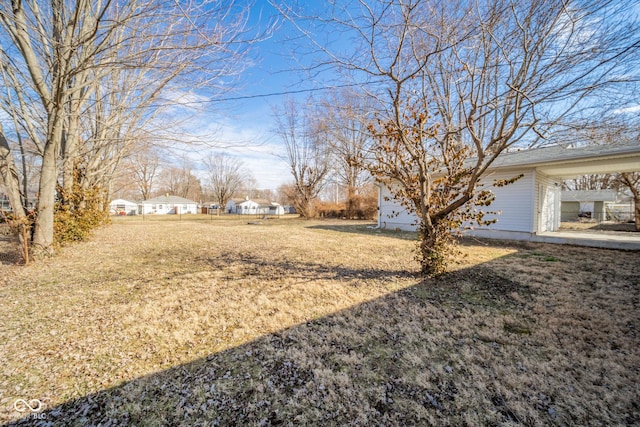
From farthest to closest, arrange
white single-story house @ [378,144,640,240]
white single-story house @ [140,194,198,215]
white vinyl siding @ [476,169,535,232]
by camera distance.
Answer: white single-story house @ [140,194,198,215], white vinyl siding @ [476,169,535,232], white single-story house @ [378,144,640,240]

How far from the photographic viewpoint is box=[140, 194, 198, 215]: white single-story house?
42.7 m

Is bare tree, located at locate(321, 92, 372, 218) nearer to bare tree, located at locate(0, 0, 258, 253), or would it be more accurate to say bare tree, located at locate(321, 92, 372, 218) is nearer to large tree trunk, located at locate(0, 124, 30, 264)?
bare tree, located at locate(0, 0, 258, 253)

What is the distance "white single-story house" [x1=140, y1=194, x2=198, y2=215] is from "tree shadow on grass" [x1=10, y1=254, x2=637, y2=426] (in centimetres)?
4857

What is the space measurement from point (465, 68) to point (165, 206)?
49718mm

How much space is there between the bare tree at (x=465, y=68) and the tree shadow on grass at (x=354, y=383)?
1931 millimetres

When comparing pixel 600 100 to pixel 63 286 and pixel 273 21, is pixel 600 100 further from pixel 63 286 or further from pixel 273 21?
pixel 63 286

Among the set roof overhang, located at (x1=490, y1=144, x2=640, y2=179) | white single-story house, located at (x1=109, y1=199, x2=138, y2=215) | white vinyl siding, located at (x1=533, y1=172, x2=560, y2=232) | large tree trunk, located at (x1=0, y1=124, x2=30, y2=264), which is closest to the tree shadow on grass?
large tree trunk, located at (x1=0, y1=124, x2=30, y2=264)

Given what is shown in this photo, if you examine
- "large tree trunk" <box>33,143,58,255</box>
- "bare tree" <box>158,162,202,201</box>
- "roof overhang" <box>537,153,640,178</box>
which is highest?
"bare tree" <box>158,162,202,201</box>

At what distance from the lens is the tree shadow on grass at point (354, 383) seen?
1.69m

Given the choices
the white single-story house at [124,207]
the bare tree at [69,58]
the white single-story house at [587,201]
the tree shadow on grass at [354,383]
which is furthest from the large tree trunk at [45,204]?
the white single-story house at [124,207]

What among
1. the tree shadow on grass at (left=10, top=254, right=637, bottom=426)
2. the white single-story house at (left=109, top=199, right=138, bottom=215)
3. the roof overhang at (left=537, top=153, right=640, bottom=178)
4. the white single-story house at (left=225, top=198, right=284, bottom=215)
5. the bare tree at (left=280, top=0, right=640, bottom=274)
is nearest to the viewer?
the tree shadow on grass at (left=10, top=254, right=637, bottom=426)

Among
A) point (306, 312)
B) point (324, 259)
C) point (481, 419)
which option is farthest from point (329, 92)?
point (481, 419)

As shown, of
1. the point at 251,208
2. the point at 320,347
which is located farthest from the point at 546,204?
the point at 251,208

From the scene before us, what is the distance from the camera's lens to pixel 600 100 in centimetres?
352
